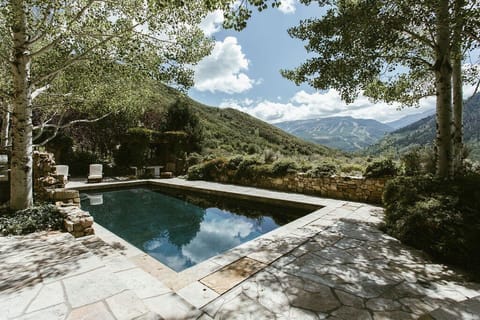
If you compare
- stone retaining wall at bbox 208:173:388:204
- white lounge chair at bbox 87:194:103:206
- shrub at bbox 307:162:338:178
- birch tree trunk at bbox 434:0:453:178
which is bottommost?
white lounge chair at bbox 87:194:103:206

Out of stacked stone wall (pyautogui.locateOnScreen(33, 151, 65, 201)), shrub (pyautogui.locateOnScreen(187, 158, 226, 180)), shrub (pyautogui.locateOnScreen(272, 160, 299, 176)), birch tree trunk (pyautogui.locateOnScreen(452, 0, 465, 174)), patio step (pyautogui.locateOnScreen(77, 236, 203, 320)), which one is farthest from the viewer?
shrub (pyautogui.locateOnScreen(187, 158, 226, 180))

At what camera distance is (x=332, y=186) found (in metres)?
7.11

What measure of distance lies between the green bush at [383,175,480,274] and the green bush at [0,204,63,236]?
613cm

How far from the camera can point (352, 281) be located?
2.48 meters

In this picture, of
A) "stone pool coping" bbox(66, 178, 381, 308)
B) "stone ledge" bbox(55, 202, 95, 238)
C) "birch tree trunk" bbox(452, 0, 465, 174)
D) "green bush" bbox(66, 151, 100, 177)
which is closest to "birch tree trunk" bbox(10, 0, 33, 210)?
"stone ledge" bbox(55, 202, 95, 238)

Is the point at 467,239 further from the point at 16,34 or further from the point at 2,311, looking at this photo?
the point at 16,34

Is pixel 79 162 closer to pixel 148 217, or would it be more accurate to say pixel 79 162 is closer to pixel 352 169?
pixel 148 217

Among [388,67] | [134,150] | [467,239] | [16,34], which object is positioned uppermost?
[16,34]

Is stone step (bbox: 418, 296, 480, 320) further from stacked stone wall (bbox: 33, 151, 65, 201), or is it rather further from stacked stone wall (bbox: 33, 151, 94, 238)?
stacked stone wall (bbox: 33, 151, 65, 201)

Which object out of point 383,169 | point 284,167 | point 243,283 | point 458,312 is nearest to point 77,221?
point 243,283

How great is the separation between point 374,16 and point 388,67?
1.44 m

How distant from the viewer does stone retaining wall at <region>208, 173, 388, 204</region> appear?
6.35 meters

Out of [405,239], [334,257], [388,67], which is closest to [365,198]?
[405,239]

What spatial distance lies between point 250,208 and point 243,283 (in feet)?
15.3
